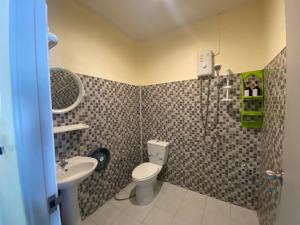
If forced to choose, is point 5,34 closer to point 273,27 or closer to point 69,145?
point 69,145

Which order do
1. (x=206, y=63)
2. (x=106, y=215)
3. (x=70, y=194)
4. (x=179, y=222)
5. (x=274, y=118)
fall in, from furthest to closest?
(x=206, y=63) → (x=106, y=215) → (x=179, y=222) → (x=70, y=194) → (x=274, y=118)

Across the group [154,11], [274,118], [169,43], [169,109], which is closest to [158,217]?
[169,109]

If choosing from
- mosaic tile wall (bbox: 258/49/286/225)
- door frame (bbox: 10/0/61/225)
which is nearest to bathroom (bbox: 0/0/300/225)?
mosaic tile wall (bbox: 258/49/286/225)

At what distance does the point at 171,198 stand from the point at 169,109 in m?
1.28

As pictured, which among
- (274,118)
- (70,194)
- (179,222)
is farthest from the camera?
(179,222)

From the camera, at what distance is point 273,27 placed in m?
1.23

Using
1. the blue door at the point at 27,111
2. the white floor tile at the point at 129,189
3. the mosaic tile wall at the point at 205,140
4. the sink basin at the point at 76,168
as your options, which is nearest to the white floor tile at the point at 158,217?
the white floor tile at the point at 129,189

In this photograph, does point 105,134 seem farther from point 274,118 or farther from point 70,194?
point 274,118

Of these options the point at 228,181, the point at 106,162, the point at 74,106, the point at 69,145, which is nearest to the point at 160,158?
the point at 106,162

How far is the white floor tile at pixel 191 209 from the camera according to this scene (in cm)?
158

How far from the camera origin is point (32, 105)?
1.44ft

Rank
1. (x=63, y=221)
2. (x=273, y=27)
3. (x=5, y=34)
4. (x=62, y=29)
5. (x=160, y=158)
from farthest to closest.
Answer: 1. (x=160, y=158)
2. (x=62, y=29)
3. (x=63, y=221)
4. (x=273, y=27)
5. (x=5, y=34)

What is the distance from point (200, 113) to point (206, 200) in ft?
3.90

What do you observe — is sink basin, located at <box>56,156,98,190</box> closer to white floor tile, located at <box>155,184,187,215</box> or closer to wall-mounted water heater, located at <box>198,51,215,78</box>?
white floor tile, located at <box>155,184,187,215</box>
